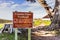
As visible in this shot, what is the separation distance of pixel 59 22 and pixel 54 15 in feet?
0.51

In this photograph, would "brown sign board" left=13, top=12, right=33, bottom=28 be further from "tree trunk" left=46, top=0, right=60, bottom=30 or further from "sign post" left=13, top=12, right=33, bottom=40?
"tree trunk" left=46, top=0, right=60, bottom=30

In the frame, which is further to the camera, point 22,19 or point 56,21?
point 56,21

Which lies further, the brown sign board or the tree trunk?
the tree trunk

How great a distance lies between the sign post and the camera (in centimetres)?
375

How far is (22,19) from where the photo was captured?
3764 mm

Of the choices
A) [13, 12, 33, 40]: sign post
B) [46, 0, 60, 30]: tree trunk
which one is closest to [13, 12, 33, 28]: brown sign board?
[13, 12, 33, 40]: sign post

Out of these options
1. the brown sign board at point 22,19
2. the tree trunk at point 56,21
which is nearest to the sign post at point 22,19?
the brown sign board at point 22,19

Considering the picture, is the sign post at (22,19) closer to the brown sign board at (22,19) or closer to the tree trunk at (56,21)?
the brown sign board at (22,19)

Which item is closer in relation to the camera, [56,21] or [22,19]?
[22,19]

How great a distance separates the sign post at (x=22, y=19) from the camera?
12.3 feet

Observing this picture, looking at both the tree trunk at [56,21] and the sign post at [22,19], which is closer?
the sign post at [22,19]

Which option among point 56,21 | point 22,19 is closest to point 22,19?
point 22,19

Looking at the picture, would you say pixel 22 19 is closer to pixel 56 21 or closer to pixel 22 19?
pixel 22 19

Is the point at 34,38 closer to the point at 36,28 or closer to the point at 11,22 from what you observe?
the point at 36,28
